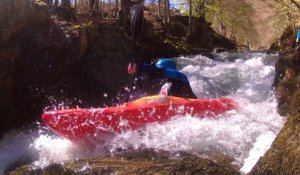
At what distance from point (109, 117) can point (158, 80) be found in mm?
1581

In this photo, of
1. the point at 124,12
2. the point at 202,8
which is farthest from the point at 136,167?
the point at 202,8

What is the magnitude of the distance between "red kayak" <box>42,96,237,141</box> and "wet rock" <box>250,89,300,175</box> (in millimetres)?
2678

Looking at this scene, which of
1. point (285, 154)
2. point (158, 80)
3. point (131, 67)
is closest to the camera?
point (285, 154)

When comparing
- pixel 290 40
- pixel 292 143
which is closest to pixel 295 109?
pixel 292 143

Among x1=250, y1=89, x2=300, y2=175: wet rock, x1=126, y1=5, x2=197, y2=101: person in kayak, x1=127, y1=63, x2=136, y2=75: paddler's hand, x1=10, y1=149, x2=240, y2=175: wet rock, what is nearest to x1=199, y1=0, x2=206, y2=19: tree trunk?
x1=126, y1=5, x2=197, y2=101: person in kayak

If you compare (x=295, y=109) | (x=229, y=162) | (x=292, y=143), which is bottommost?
(x=229, y=162)

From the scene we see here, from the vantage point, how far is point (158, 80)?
274 inches

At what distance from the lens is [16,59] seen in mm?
7453

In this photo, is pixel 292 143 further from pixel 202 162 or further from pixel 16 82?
pixel 16 82

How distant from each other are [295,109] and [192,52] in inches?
550

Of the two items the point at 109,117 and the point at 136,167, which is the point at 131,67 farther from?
the point at 136,167

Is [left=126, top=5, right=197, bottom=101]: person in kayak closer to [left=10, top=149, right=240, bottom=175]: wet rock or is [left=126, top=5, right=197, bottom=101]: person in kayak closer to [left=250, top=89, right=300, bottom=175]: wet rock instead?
[left=10, top=149, right=240, bottom=175]: wet rock

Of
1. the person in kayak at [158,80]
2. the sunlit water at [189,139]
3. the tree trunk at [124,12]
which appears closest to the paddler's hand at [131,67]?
the person in kayak at [158,80]

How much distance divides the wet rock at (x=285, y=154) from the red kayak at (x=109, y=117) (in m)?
2.68
